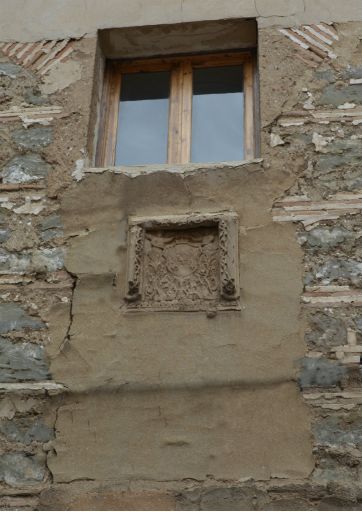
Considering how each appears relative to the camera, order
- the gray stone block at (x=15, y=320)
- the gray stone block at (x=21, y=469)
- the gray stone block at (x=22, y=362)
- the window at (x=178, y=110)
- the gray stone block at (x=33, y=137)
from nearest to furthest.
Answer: the gray stone block at (x=21, y=469), the gray stone block at (x=22, y=362), the gray stone block at (x=15, y=320), the gray stone block at (x=33, y=137), the window at (x=178, y=110)

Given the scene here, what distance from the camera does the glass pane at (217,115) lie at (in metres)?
4.67

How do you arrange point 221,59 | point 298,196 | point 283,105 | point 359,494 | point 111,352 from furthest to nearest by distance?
1. point 221,59
2. point 283,105
3. point 298,196
4. point 111,352
5. point 359,494

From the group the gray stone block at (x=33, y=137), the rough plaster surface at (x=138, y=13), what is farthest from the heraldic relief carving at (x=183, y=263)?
the rough plaster surface at (x=138, y=13)

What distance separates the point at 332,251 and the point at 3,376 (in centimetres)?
185

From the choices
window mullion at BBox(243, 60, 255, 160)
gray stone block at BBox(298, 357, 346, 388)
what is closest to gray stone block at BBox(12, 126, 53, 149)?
window mullion at BBox(243, 60, 255, 160)

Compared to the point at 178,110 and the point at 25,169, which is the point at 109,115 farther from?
the point at 25,169

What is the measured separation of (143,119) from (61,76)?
585 millimetres

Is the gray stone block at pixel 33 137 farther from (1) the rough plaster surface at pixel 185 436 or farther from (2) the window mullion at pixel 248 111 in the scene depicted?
(1) the rough plaster surface at pixel 185 436

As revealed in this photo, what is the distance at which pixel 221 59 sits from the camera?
16.5 feet

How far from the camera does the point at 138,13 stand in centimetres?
497

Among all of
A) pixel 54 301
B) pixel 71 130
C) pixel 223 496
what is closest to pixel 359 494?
pixel 223 496

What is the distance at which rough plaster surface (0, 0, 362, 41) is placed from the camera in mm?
4789

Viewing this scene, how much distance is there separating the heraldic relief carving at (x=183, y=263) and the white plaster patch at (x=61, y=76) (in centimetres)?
114

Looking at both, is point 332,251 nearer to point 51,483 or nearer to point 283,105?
point 283,105
